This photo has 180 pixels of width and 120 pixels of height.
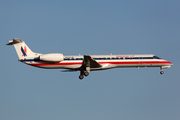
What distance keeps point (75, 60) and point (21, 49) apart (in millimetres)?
8560

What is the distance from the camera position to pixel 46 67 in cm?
4003

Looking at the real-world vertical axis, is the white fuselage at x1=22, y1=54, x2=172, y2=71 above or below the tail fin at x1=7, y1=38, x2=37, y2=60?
below

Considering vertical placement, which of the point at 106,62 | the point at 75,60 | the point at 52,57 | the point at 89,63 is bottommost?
the point at 89,63

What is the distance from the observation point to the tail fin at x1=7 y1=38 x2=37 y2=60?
40188 mm

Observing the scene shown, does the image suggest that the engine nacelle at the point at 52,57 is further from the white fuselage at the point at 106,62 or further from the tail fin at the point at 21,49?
the tail fin at the point at 21,49

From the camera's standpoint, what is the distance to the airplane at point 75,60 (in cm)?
3894

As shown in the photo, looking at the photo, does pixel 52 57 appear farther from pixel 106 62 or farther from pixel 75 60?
pixel 106 62

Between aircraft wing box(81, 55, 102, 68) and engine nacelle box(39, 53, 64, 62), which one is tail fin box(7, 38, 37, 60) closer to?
engine nacelle box(39, 53, 64, 62)

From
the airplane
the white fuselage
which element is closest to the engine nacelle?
the airplane

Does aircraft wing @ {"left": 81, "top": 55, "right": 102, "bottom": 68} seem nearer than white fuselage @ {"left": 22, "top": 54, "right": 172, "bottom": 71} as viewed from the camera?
Yes

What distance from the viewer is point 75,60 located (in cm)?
3981

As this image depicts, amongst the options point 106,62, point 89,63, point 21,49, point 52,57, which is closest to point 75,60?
point 89,63

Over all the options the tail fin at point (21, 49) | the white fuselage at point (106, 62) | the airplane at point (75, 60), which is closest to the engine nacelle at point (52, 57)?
the airplane at point (75, 60)

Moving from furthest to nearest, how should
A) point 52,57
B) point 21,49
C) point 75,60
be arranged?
point 21,49 < point 75,60 < point 52,57
